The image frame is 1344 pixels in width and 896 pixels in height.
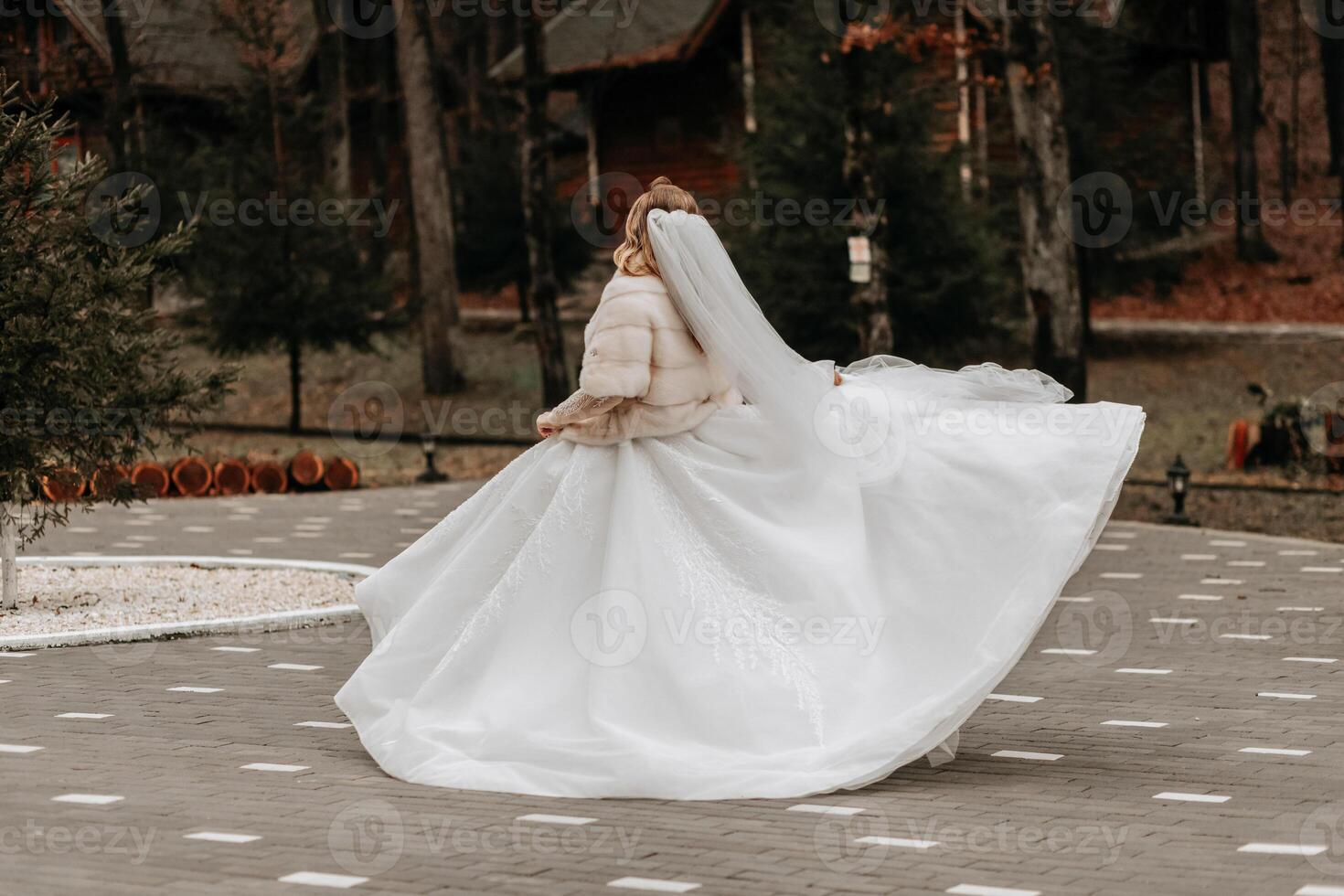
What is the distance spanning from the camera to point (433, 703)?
308 inches

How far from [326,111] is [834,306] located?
1579 cm

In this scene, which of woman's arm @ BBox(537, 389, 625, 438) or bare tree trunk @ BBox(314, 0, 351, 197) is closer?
woman's arm @ BBox(537, 389, 625, 438)

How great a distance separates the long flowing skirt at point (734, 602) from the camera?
23.9 ft

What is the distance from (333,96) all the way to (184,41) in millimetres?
7410

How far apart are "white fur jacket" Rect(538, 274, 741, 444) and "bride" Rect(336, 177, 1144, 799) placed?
0.04 feet

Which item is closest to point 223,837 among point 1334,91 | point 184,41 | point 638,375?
point 638,375

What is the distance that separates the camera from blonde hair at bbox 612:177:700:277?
26.2 ft

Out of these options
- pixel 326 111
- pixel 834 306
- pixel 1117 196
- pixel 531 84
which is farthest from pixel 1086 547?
pixel 326 111

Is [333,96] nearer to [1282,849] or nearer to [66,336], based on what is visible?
[66,336]

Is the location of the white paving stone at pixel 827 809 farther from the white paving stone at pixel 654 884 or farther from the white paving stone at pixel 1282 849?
the white paving stone at pixel 1282 849

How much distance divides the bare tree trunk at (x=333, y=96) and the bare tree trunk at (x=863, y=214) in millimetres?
14759

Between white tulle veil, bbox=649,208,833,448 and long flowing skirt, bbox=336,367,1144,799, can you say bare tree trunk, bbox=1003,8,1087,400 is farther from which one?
white tulle veil, bbox=649,208,833,448

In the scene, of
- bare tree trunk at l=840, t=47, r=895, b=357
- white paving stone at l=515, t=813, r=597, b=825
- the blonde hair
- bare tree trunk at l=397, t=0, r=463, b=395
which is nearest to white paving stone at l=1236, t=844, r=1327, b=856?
white paving stone at l=515, t=813, r=597, b=825

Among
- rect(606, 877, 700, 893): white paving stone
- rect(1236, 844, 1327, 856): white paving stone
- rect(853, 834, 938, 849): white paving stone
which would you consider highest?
rect(606, 877, 700, 893): white paving stone
